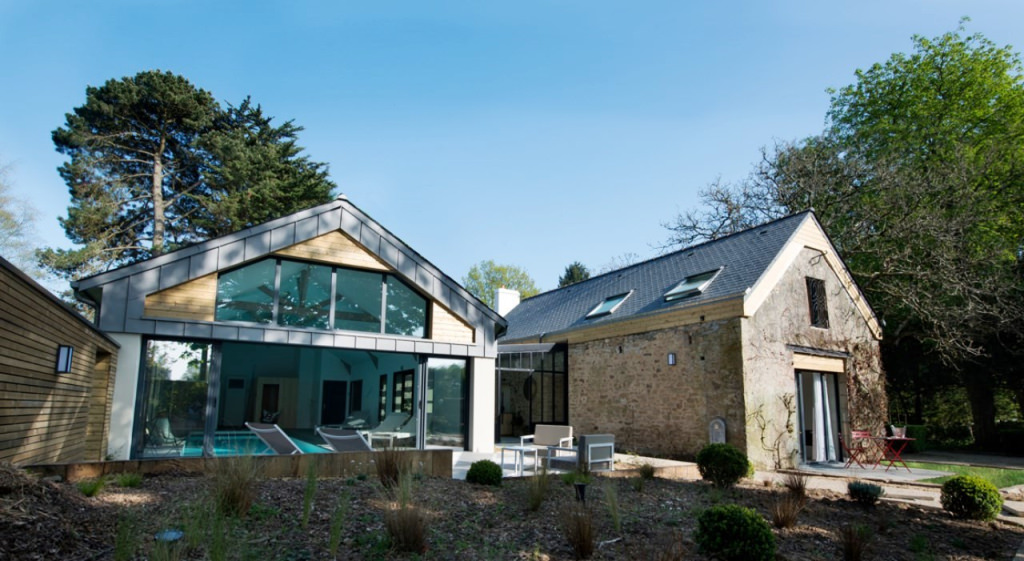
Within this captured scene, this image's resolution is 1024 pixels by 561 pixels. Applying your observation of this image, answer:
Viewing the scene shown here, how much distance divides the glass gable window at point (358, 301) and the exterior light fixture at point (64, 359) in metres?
4.67

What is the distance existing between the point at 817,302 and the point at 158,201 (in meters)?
23.8

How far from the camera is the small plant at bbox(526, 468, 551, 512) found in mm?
5918

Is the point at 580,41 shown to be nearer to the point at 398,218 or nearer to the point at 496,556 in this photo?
the point at 496,556

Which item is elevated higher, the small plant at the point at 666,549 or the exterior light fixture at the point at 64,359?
the exterior light fixture at the point at 64,359

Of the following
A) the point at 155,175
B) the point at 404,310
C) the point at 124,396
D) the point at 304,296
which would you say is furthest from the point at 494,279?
the point at 124,396

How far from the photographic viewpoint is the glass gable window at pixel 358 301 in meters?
11.4

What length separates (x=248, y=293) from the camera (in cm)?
1054

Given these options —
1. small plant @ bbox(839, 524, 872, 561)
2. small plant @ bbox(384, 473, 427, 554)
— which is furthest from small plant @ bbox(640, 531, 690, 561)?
small plant @ bbox(384, 473, 427, 554)

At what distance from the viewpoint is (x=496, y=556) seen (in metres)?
4.47

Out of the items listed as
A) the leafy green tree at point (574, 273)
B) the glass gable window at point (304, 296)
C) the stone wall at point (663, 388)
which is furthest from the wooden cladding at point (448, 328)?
the leafy green tree at point (574, 273)

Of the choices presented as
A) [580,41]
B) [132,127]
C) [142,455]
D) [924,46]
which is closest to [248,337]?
[142,455]

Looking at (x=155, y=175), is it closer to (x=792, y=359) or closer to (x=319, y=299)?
(x=319, y=299)

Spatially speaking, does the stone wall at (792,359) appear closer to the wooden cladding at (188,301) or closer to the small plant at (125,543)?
the wooden cladding at (188,301)

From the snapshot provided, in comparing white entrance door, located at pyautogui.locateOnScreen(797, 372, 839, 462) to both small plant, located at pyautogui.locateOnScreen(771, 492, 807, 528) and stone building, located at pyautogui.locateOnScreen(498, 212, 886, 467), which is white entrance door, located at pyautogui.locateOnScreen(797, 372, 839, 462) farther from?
small plant, located at pyautogui.locateOnScreen(771, 492, 807, 528)
